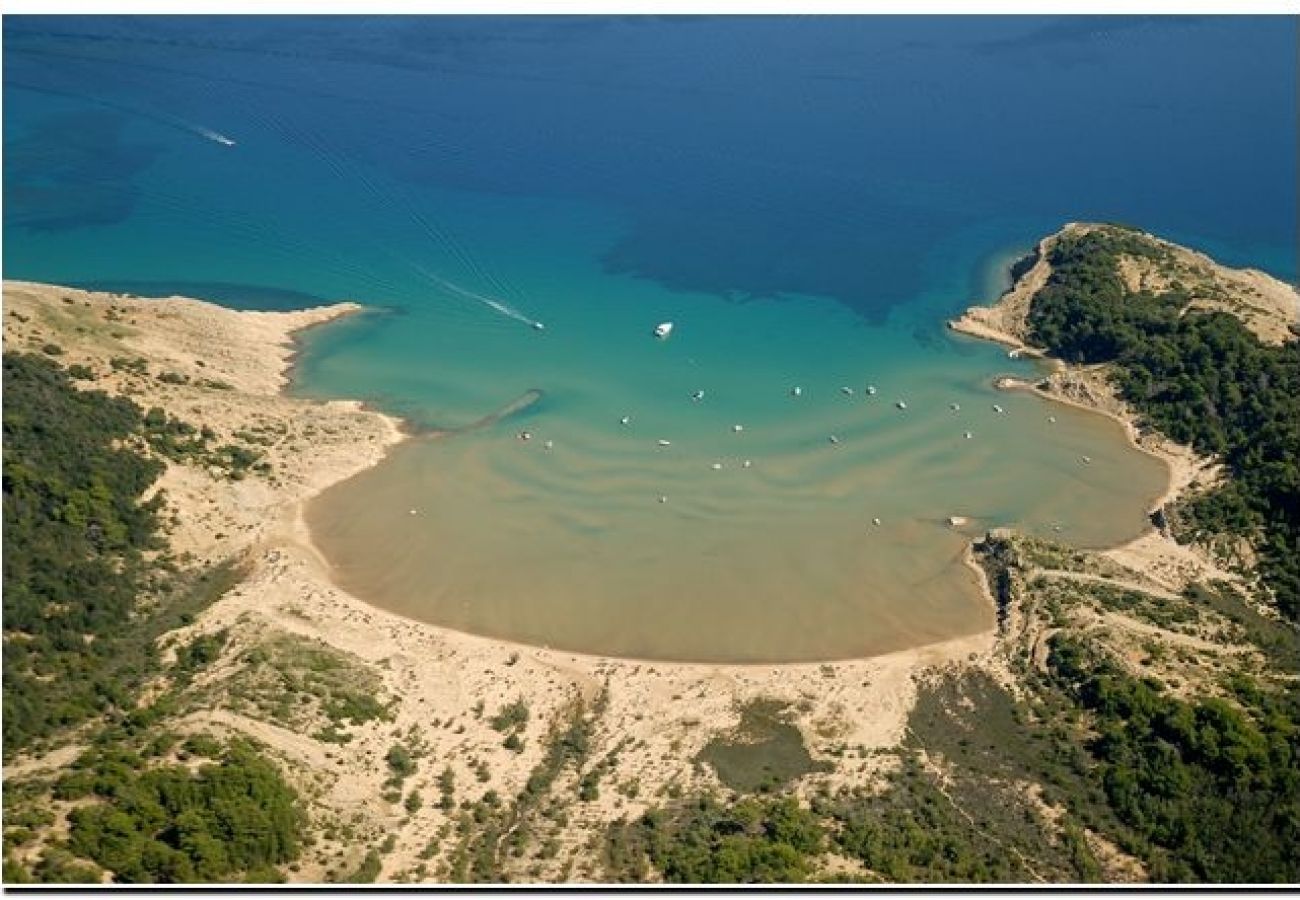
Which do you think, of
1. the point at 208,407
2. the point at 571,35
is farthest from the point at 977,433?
the point at 571,35

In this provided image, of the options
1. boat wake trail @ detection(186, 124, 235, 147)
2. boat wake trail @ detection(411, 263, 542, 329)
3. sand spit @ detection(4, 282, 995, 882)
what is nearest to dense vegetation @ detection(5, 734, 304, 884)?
sand spit @ detection(4, 282, 995, 882)

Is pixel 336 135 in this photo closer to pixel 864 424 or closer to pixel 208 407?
pixel 208 407

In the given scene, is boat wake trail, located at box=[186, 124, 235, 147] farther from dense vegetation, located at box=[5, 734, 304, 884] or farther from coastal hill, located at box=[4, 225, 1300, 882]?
dense vegetation, located at box=[5, 734, 304, 884]

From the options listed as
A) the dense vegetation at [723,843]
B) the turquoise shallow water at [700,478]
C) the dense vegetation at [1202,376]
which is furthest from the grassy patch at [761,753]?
the dense vegetation at [1202,376]

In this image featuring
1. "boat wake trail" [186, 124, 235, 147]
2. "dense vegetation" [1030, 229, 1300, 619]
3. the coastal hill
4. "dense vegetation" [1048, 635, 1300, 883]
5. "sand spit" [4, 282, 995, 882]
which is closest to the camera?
the coastal hill

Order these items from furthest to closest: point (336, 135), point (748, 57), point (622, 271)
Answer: point (748, 57), point (336, 135), point (622, 271)

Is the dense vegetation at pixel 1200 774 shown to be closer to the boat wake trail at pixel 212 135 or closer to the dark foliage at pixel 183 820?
the dark foliage at pixel 183 820

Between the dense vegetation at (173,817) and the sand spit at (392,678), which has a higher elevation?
the sand spit at (392,678)
